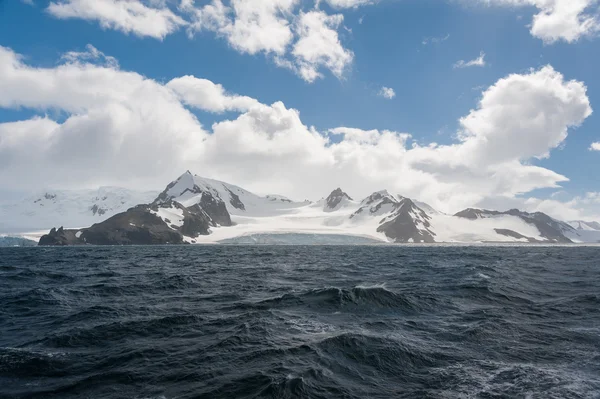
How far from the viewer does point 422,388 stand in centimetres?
1237

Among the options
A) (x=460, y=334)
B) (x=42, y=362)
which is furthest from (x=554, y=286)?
(x=42, y=362)

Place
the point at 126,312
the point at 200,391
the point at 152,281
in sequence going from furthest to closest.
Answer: the point at 152,281 < the point at 126,312 < the point at 200,391

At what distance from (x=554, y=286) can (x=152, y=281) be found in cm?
3762

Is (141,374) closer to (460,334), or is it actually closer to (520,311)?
(460,334)

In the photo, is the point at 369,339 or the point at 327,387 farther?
the point at 369,339

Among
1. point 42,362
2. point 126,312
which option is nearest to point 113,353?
point 42,362

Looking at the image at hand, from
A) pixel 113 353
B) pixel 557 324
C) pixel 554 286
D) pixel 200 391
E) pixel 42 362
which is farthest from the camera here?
pixel 554 286

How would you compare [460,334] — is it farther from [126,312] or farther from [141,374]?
[126,312]

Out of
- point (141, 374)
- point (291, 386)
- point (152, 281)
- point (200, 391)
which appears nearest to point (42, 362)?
point (141, 374)

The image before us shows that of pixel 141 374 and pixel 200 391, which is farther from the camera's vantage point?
pixel 141 374

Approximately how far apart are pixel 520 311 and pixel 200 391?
67.0 ft

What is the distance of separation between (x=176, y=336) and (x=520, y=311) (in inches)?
798

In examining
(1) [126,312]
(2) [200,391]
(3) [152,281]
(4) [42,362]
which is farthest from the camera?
(3) [152,281]

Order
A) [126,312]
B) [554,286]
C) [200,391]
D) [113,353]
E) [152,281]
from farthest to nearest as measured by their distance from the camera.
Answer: [152,281] < [554,286] < [126,312] < [113,353] < [200,391]
